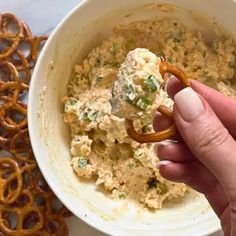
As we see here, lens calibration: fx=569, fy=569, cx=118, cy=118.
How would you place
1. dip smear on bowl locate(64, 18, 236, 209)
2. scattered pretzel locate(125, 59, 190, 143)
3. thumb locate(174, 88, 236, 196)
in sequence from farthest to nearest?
dip smear on bowl locate(64, 18, 236, 209)
scattered pretzel locate(125, 59, 190, 143)
thumb locate(174, 88, 236, 196)

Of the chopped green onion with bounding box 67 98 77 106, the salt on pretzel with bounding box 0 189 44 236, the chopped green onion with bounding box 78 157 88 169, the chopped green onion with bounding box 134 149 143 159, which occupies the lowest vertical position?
the salt on pretzel with bounding box 0 189 44 236

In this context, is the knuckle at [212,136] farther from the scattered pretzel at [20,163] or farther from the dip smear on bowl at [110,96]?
the scattered pretzel at [20,163]

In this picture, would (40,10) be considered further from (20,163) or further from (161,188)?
(161,188)

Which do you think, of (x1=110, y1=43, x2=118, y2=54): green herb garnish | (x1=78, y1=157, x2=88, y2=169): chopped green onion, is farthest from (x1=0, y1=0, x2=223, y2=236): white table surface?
(x1=78, y1=157, x2=88, y2=169): chopped green onion

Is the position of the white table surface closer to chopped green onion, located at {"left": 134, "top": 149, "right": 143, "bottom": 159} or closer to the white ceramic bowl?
the white ceramic bowl

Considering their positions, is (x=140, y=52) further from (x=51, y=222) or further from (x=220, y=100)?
(x=51, y=222)

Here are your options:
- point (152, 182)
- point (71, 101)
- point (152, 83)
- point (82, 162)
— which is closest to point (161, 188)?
point (152, 182)

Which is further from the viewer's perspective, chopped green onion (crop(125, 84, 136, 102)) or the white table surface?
the white table surface
